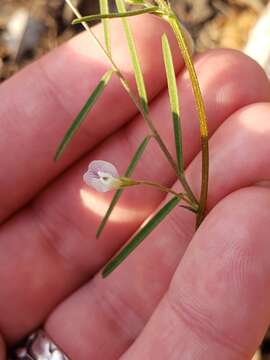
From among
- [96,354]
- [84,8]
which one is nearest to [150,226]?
[96,354]

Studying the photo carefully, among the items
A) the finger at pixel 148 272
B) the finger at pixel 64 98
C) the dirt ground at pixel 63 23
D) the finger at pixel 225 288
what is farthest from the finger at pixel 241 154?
the dirt ground at pixel 63 23

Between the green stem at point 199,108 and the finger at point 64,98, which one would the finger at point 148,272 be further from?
the finger at point 64,98

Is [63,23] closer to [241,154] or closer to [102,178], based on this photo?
[241,154]

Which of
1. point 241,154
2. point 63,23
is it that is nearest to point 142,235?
point 241,154

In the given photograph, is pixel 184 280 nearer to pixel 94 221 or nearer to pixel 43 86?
pixel 94 221

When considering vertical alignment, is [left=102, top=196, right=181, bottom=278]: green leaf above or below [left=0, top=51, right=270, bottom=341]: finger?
above

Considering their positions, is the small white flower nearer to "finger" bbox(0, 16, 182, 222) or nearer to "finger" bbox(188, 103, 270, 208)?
"finger" bbox(188, 103, 270, 208)

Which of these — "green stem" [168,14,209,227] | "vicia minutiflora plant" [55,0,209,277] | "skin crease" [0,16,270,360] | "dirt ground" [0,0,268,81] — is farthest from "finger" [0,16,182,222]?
"dirt ground" [0,0,268,81]
